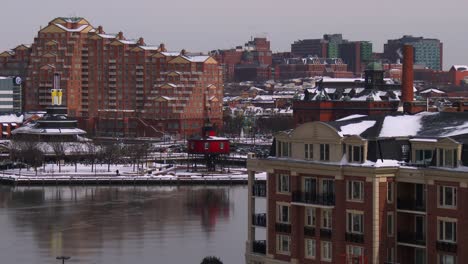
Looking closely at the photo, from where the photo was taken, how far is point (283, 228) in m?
20.5

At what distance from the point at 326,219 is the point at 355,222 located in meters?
0.68

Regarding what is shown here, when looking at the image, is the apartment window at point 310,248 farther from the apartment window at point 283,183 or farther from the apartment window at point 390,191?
the apartment window at point 390,191

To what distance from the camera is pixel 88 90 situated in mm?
102062

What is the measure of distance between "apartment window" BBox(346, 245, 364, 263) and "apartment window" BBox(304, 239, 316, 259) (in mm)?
831

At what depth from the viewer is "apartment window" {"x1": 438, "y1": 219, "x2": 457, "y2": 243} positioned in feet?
59.4

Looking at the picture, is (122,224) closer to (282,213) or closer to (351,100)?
(282,213)

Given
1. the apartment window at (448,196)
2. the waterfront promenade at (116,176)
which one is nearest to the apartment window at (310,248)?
the apartment window at (448,196)

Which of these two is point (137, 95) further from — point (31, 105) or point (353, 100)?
point (353, 100)

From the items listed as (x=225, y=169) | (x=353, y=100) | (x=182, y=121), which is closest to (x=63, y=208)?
(x=225, y=169)

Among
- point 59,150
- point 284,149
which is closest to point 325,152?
point 284,149

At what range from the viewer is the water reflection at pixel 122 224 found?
111 ft

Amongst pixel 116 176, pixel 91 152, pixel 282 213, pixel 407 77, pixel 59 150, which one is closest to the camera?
pixel 282 213

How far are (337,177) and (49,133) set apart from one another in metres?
62.7

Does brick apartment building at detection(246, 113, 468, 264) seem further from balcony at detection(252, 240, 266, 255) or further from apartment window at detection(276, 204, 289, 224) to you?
balcony at detection(252, 240, 266, 255)
